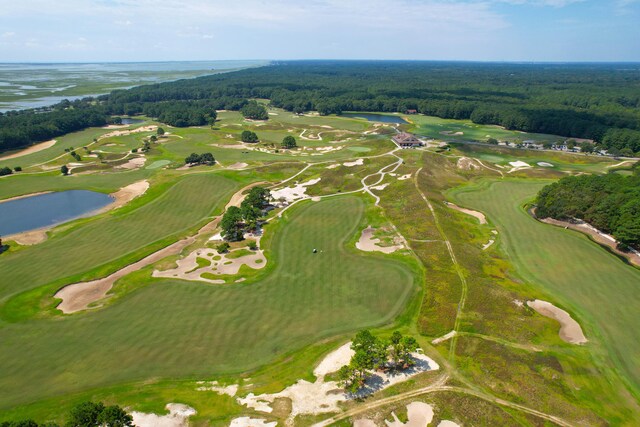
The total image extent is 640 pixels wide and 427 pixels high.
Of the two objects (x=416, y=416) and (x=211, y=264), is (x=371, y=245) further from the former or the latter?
(x=416, y=416)

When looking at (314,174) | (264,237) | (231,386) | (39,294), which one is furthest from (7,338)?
(314,174)

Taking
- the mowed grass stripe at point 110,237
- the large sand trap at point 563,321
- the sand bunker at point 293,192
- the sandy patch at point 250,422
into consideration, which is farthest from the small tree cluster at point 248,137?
the sandy patch at point 250,422

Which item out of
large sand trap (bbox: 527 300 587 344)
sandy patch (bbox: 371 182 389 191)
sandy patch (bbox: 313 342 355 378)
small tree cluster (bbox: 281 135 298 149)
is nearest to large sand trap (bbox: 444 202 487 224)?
sandy patch (bbox: 371 182 389 191)

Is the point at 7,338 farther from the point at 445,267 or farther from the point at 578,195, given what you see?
the point at 578,195

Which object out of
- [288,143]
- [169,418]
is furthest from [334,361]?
[288,143]

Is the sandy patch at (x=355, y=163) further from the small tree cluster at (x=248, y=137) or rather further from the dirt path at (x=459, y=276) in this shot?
the small tree cluster at (x=248, y=137)

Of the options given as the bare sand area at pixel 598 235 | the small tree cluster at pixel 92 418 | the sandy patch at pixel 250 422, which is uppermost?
the bare sand area at pixel 598 235

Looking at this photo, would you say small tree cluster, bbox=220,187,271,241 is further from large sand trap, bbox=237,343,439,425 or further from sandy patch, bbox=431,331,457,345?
sandy patch, bbox=431,331,457,345
